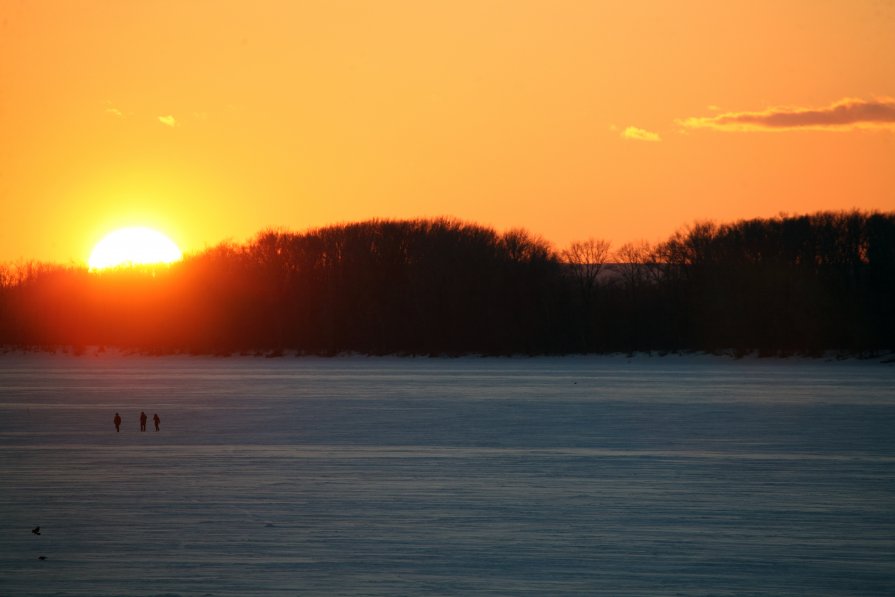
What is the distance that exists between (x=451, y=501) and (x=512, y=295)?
81.1 metres

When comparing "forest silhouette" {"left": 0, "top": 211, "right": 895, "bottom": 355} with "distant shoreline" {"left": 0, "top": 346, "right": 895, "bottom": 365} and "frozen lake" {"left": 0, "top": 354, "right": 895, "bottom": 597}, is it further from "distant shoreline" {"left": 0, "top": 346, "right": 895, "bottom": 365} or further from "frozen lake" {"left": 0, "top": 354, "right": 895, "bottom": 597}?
"frozen lake" {"left": 0, "top": 354, "right": 895, "bottom": 597}

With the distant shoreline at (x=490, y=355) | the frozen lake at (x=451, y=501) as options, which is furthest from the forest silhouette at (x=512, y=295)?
the frozen lake at (x=451, y=501)

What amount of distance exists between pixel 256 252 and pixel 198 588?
102 metres

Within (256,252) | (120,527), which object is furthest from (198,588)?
(256,252)

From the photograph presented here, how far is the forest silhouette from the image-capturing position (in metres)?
80.3

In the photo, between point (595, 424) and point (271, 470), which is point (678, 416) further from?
point (271, 470)

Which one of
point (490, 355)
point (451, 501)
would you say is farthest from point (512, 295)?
point (451, 501)

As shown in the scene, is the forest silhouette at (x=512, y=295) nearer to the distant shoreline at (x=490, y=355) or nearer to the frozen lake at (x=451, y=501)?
the distant shoreline at (x=490, y=355)

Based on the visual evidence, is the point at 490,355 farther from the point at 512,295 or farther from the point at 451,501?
the point at 451,501

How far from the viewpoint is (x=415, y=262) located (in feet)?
330

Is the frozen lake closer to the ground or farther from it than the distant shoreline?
closer to the ground

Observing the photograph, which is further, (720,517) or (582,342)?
(582,342)

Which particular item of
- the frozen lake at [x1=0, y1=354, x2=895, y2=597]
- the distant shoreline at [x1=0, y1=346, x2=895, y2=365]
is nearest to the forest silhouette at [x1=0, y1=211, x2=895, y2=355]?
the distant shoreline at [x1=0, y1=346, x2=895, y2=365]

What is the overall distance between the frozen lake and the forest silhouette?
1944 inches
